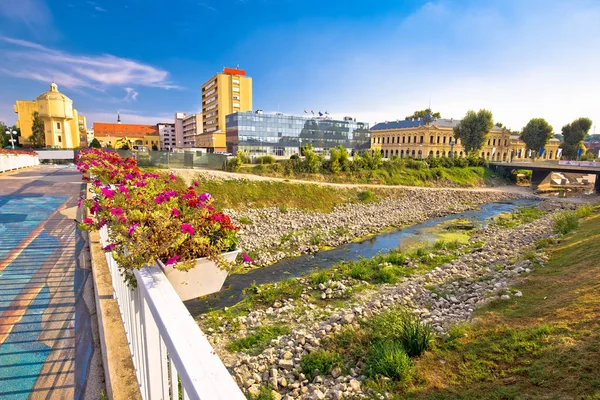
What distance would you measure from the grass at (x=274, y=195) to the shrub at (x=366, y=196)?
0.15 m

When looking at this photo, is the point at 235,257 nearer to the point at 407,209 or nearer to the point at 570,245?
the point at 570,245

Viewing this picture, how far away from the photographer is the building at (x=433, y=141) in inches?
2474

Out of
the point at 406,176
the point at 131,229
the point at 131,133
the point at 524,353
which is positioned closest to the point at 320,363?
the point at 524,353

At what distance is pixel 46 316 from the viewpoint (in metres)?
3.63

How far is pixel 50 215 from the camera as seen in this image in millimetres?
8586

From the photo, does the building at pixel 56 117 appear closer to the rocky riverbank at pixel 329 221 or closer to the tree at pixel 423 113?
the rocky riverbank at pixel 329 221

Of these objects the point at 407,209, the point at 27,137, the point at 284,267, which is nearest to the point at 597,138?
the point at 407,209

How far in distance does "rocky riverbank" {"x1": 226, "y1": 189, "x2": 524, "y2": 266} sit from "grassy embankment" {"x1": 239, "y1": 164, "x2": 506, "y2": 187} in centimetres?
419

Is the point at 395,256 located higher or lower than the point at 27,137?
lower

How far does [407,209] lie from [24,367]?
27.0 metres

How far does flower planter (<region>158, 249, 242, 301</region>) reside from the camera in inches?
95.3

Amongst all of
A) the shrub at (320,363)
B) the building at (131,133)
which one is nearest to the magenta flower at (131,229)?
the shrub at (320,363)

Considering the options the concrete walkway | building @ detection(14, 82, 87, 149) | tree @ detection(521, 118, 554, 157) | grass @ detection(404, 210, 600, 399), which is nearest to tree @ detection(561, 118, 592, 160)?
tree @ detection(521, 118, 554, 157)

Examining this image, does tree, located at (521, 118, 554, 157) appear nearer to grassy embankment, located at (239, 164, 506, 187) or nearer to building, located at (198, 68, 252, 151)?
grassy embankment, located at (239, 164, 506, 187)
